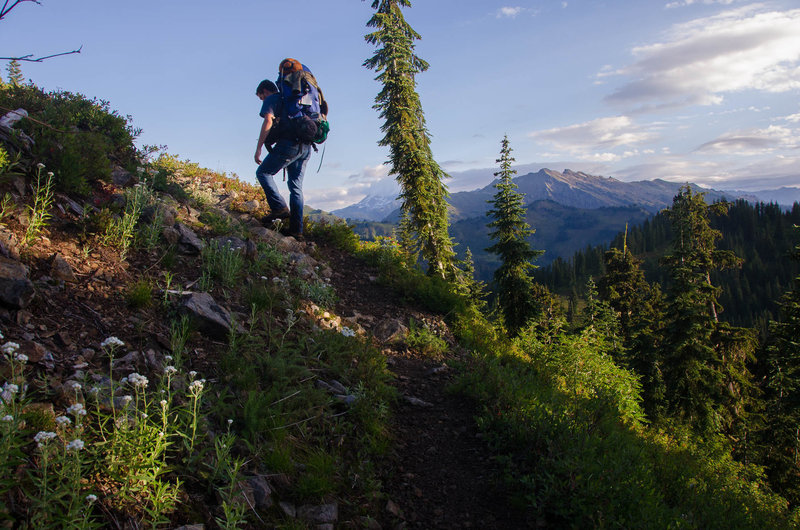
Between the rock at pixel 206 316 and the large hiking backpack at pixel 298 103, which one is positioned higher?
the large hiking backpack at pixel 298 103

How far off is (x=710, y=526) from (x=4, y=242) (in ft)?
27.0

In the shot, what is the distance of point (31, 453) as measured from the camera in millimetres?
2695

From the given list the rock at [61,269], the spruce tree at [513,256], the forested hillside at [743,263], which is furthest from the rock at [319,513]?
the forested hillside at [743,263]

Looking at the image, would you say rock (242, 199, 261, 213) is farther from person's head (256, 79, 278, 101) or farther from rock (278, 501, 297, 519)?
rock (278, 501, 297, 519)

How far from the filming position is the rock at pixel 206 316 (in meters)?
5.00

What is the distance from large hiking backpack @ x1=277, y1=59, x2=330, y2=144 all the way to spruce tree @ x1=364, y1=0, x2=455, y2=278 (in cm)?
955

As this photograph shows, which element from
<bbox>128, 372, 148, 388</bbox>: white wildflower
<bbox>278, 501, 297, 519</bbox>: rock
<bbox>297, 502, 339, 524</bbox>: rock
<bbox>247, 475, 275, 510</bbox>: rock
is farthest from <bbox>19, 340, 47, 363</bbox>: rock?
<bbox>297, 502, 339, 524</bbox>: rock

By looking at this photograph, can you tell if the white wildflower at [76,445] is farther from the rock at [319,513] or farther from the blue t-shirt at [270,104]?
the blue t-shirt at [270,104]

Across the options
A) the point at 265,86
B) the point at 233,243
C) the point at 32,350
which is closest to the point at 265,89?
the point at 265,86

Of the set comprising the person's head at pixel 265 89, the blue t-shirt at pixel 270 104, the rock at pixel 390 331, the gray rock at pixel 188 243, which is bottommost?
the rock at pixel 390 331

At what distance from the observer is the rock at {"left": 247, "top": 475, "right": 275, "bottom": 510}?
324 centimetres

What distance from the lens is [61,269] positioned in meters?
4.66

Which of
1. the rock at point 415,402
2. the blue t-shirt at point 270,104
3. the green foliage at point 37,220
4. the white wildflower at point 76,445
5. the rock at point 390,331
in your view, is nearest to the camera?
the white wildflower at point 76,445

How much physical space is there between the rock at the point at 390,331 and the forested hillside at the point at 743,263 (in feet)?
384
